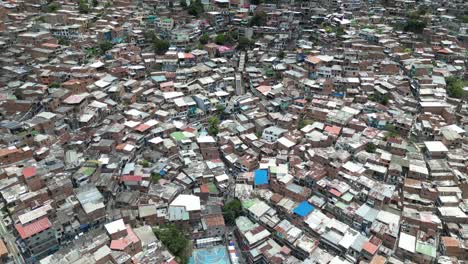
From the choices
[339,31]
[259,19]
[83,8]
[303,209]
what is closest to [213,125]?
[303,209]

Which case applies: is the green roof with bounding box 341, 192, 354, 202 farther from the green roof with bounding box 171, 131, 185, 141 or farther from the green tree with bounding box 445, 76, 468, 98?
the green tree with bounding box 445, 76, 468, 98

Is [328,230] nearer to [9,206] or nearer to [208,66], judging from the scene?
[9,206]

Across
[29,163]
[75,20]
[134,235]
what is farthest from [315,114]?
[75,20]

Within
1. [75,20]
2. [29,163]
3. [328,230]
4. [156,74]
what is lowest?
[328,230]

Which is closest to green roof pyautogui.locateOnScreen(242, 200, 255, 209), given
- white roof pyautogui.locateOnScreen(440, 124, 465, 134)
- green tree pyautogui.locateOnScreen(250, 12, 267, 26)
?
white roof pyautogui.locateOnScreen(440, 124, 465, 134)

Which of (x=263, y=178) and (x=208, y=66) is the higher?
(x=208, y=66)

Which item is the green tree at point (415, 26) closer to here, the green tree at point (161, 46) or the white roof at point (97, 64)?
the green tree at point (161, 46)
